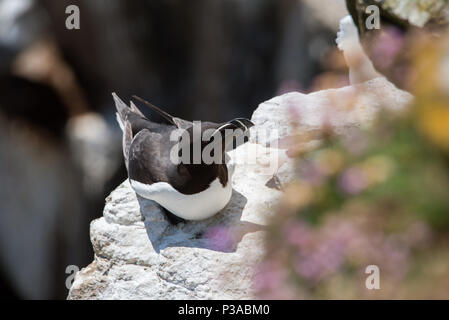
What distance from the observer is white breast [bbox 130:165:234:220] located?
14.2 feet

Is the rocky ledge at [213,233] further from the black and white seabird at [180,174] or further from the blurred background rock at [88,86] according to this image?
the blurred background rock at [88,86]

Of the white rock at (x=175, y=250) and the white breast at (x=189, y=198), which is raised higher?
→ the white breast at (x=189, y=198)

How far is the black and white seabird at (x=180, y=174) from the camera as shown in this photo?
427 cm

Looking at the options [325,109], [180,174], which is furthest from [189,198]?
[325,109]

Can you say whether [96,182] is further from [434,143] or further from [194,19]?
[434,143]

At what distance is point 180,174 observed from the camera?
169 inches

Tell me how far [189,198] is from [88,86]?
8.29 m

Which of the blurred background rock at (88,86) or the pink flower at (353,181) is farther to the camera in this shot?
the blurred background rock at (88,86)

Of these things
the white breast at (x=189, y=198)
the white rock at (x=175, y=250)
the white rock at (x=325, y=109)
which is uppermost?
the white rock at (x=325, y=109)

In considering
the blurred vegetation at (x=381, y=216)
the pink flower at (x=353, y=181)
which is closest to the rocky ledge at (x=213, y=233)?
the blurred vegetation at (x=381, y=216)

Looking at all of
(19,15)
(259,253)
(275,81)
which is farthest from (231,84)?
(259,253)

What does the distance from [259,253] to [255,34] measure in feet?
26.5

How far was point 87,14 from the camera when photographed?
11.9 meters

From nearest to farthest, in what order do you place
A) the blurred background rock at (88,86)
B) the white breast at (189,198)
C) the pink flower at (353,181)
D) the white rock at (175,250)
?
the pink flower at (353,181) < the white rock at (175,250) < the white breast at (189,198) < the blurred background rock at (88,86)
